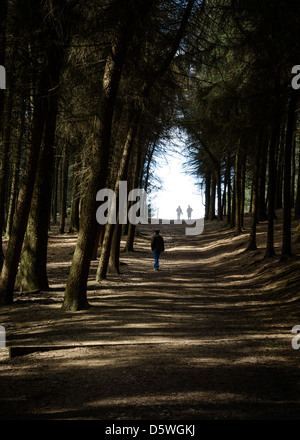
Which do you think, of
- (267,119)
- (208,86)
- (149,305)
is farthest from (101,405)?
(208,86)

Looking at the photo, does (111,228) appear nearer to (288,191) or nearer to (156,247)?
(156,247)

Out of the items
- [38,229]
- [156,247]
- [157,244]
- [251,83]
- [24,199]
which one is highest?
[251,83]

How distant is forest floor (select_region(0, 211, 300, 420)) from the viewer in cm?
455

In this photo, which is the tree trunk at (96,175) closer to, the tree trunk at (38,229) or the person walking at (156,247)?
the tree trunk at (38,229)

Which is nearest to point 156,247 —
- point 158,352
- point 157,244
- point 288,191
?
point 157,244

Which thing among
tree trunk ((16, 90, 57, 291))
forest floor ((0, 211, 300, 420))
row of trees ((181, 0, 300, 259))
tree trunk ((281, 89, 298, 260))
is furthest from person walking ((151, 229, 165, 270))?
tree trunk ((16, 90, 57, 291))

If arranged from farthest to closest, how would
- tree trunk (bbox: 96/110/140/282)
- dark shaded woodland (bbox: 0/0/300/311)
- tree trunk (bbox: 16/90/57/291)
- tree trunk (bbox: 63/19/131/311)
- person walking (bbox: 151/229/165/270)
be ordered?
1. person walking (bbox: 151/229/165/270)
2. tree trunk (bbox: 96/110/140/282)
3. tree trunk (bbox: 16/90/57/291)
4. tree trunk (bbox: 63/19/131/311)
5. dark shaded woodland (bbox: 0/0/300/311)

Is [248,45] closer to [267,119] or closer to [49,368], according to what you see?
[267,119]

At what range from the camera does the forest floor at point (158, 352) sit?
179 inches

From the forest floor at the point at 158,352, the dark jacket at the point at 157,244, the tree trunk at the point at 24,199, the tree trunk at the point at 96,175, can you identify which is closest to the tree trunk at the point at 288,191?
the forest floor at the point at 158,352

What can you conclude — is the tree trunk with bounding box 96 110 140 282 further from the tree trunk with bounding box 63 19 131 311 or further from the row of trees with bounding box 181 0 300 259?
the tree trunk with bounding box 63 19 131 311

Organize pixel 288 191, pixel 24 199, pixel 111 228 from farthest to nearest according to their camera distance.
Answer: pixel 111 228 < pixel 288 191 < pixel 24 199

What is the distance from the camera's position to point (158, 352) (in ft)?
21.8

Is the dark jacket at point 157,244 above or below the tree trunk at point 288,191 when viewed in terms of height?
below
